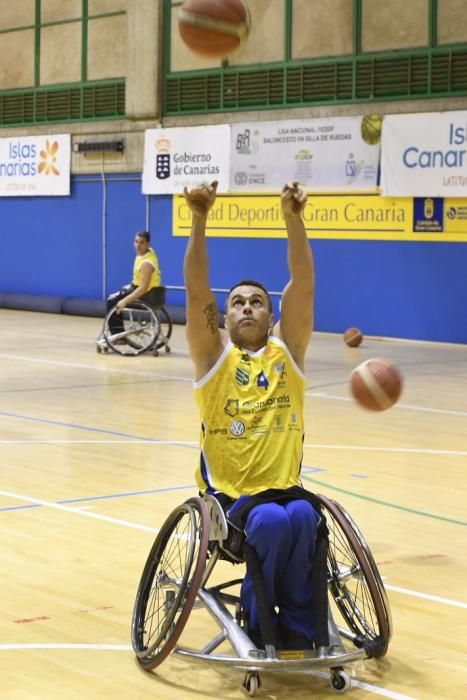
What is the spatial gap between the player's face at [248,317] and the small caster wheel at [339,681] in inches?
48.3

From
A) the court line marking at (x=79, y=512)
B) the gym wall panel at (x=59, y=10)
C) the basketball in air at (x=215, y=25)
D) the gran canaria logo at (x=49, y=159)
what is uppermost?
the gym wall panel at (x=59, y=10)

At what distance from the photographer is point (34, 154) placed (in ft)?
75.8

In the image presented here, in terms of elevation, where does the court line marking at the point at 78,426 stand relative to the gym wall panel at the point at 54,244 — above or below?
below

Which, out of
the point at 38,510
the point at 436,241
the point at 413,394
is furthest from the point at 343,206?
the point at 38,510

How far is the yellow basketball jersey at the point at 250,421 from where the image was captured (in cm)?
444

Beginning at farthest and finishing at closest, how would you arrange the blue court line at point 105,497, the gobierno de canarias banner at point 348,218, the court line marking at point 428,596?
the gobierno de canarias banner at point 348,218 < the blue court line at point 105,497 < the court line marking at point 428,596

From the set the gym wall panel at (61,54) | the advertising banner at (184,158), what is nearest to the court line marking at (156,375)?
the advertising banner at (184,158)

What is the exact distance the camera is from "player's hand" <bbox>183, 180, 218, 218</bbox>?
176 inches

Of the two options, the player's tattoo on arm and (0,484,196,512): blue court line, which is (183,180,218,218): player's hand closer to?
the player's tattoo on arm

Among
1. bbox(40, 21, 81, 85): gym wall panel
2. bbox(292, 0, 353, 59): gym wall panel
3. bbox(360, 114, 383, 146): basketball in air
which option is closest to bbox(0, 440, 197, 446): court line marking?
bbox(360, 114, 383, 146): basketball in air

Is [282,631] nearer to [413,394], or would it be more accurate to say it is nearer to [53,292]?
[413,394]

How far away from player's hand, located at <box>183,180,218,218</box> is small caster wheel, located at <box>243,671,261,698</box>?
1631mm

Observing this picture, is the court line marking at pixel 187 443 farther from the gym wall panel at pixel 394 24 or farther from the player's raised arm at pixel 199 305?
the gym wall panel at pixel 394 24

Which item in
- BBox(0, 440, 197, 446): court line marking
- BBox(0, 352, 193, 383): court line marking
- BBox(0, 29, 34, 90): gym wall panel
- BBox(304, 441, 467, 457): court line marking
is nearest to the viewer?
BBox(304, 441, 467, 457): court line marking
